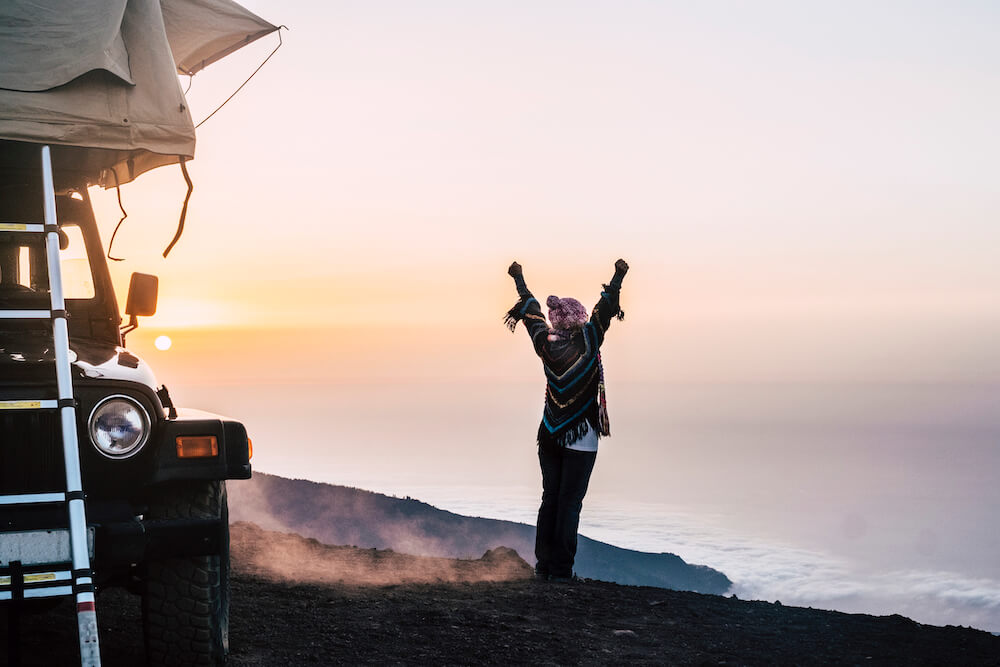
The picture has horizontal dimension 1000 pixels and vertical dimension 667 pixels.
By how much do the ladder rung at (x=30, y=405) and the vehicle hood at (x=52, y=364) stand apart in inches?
5.9

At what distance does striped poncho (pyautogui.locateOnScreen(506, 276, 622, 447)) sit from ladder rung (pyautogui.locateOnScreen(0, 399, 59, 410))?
4600mm

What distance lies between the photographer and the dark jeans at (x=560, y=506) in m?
8.67

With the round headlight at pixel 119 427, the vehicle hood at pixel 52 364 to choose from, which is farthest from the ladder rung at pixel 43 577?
the vehicle hood at pixel 52 364

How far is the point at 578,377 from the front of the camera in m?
8.72

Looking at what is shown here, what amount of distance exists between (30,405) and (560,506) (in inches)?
187

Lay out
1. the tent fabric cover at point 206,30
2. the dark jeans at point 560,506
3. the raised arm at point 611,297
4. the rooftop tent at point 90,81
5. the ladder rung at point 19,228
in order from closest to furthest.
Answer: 1. the ladder rung at point 19,228
2. the rooftop tent at point 90,81
3. the tent fabric cover at point 206,30
4. the raised arm at point 611,297
5. the dark jeans at point 560,506

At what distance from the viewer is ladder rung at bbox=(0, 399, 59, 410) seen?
16.1 feet

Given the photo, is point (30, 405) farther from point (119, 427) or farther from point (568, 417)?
point (568, 417)

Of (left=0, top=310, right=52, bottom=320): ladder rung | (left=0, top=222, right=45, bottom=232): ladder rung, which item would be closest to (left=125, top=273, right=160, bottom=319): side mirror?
(left=0, top=222, right=45, bottom=232): ladder rung

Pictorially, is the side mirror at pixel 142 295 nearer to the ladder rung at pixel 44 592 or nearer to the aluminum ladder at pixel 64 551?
the aluminum ladder at pixel 64 551

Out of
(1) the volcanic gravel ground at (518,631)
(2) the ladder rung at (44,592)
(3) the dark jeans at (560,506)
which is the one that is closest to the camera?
(2) the ladder rung at (44,592)

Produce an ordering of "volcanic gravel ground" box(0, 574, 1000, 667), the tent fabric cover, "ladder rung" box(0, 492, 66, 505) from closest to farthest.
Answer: "ladder rung" box(0, 492, 66, 505), "volcanic gravel ground" box(0, 574, 1000, 667), the tent fabric cover

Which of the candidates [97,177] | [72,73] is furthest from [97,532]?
[97,177]

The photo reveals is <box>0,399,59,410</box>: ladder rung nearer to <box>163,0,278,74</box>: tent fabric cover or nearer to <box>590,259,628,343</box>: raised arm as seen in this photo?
<box>163,0,278,74</box>: tent fabric cover
